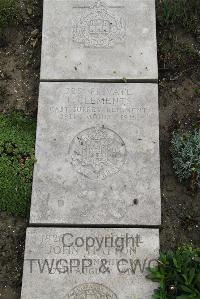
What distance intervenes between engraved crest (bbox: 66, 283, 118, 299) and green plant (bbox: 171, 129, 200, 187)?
1.28m

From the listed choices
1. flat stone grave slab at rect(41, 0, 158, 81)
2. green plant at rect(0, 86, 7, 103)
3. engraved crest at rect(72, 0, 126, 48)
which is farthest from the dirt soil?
engraved crest at rect(72, 0, 126, 48)

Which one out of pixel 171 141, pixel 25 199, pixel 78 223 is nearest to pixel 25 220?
pixel 25 199

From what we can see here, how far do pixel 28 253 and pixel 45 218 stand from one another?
1.07 ft

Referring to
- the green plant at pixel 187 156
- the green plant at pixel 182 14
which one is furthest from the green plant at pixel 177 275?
the green plant at pixel 182 14

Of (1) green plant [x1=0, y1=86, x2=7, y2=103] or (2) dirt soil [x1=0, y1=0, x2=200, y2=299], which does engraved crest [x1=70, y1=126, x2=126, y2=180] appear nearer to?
(2) dirt soil [x1=0, y1=0, x2=200, y2=299]

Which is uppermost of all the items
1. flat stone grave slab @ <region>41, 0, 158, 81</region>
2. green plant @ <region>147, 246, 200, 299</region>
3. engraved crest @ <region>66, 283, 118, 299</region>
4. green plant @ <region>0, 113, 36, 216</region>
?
flat stone grave slab @ <region>41, 0, 158, 81</region>

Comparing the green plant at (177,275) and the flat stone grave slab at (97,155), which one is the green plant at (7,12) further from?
the green plant at (177,275)

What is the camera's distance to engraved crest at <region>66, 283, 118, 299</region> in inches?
169

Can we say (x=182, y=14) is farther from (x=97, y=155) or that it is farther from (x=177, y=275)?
(x=177, y=275)

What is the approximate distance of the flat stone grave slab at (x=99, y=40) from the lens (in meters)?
5.16

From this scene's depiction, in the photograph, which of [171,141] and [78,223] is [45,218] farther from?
[171,141]

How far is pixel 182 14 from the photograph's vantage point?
223 inches

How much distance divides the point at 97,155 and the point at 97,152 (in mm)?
28

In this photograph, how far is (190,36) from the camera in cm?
567
